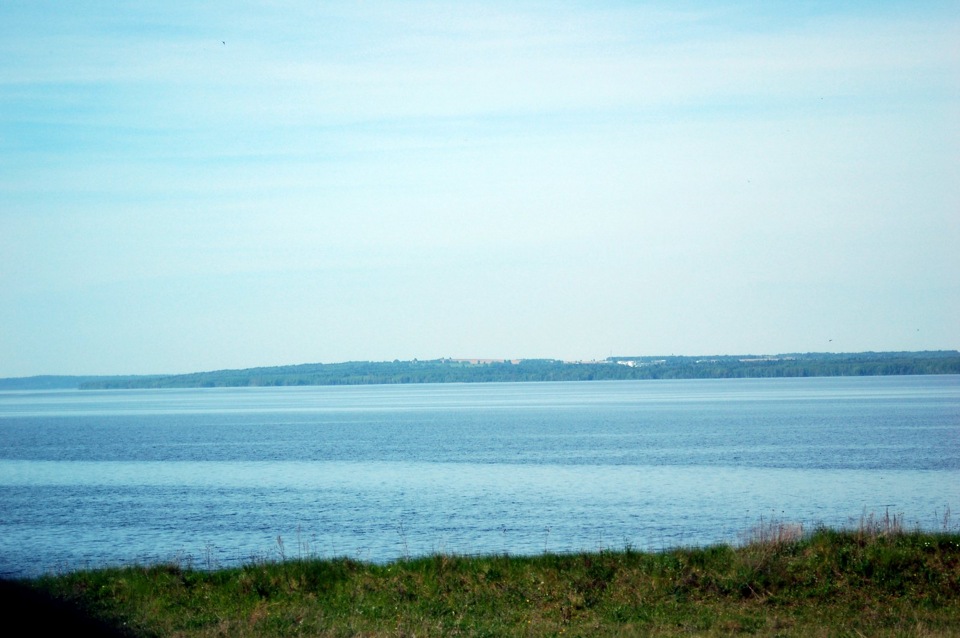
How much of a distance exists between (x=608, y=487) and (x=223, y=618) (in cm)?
2895

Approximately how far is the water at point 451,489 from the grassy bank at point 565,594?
11.5ft

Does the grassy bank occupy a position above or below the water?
above

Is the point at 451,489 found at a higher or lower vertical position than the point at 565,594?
lower

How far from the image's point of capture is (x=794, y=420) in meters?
101

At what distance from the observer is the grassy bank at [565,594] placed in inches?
562

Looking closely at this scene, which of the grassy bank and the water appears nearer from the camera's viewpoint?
the grassy bank

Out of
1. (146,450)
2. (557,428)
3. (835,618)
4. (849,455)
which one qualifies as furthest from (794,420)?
(835,618)

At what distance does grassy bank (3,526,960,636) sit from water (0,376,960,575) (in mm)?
3504

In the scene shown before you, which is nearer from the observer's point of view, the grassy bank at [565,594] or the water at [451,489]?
the grassy bank at [565,594]

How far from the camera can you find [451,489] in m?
43.8

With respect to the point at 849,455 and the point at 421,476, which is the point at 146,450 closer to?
the point at 421,476

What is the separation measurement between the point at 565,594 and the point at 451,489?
92.1ft

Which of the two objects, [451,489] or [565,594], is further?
[451,489]

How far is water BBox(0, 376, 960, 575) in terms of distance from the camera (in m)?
29.4
